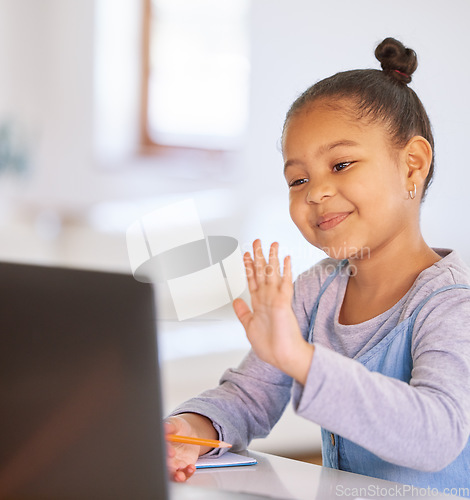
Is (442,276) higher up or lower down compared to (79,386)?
higher up

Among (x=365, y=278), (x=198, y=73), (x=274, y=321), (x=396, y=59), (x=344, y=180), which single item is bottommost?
(x=274, y=321)

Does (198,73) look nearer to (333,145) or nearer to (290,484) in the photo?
(333,145)

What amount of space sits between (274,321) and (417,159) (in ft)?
1.58

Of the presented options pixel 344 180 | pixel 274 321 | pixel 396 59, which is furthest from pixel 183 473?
pixel 396 59

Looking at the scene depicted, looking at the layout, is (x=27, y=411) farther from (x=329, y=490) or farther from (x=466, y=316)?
(x=466, y=316)

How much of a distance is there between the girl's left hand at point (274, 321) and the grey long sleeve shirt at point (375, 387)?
0.05ft

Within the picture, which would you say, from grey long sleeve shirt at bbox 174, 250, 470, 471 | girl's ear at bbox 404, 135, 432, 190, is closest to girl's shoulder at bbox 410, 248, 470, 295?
grey long sleeve shirt at bbox 174, 250, 470, 471

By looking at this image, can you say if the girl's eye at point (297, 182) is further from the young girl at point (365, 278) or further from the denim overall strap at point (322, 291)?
the denim overall strap at point (322, 291)

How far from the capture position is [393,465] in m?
0.85

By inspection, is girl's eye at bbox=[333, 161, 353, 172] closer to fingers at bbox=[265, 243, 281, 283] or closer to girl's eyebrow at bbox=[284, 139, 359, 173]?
girl's eyebrow at bbox=[284, 139, 359, 173]

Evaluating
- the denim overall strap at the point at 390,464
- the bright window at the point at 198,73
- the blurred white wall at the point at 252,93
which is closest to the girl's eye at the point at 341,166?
the denim overall strap at the point at 390,464

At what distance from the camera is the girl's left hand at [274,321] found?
65 cm

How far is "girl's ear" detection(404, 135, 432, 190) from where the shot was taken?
3.35 feet

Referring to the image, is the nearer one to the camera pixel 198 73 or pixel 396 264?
pixel 396 264
